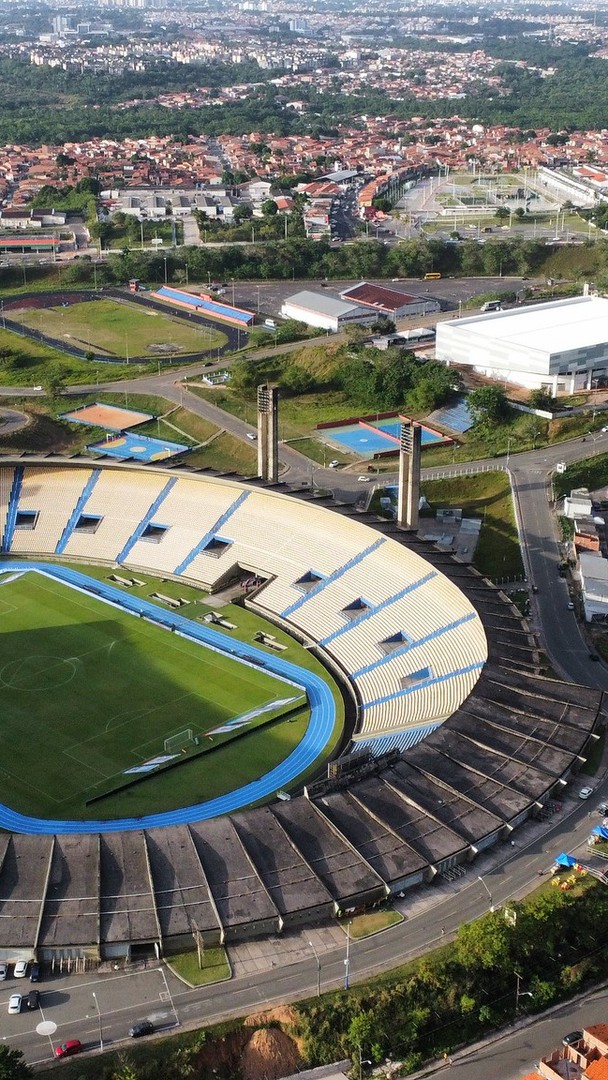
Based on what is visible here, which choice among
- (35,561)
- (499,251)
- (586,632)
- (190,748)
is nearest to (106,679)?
(190,748)

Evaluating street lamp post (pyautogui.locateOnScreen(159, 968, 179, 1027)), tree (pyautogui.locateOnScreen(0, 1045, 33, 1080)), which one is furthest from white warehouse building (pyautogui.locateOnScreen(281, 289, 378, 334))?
tree (pyautogui.locateOnScreen(0, 1045, 33, 1080))

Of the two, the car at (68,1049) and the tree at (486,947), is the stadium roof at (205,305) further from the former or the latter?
the car at (68,1049)

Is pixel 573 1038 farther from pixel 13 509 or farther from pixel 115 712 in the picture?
pixel 13 509

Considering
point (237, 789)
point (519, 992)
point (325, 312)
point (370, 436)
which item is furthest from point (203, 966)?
point (325, 312)

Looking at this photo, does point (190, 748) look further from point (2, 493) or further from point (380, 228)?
point (380, 228)

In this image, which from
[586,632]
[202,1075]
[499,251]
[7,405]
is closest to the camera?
[202,1075]
